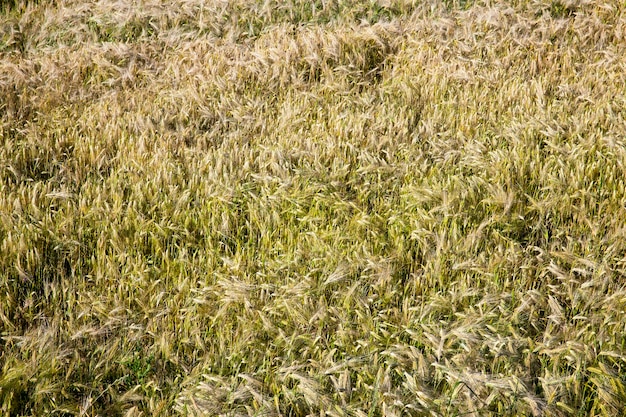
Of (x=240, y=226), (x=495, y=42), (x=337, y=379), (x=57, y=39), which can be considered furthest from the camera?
(x=57, y=39)

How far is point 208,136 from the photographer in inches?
174

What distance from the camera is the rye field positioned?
245 cm

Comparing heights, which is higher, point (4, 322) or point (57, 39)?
point (57, 39)

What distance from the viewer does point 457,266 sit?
289cm

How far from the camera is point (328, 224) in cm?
330

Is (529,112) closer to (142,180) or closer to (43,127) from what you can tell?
(142,180)

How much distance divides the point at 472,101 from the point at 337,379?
2691mm

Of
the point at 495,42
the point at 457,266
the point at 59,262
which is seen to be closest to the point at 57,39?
the point at 59,262

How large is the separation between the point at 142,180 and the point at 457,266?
2028mm

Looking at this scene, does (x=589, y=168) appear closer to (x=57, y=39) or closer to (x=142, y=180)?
(x=142, y=180)

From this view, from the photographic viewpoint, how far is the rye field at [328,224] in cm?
245

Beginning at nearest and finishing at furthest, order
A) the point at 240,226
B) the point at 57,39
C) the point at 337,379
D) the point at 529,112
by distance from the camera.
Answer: the point at 337,379 → the point at 240,226 → the point at 529,112 → the point at 57,39

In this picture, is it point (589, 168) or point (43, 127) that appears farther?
point (43, 127)

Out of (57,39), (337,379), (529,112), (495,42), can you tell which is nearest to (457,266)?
(337,379)
